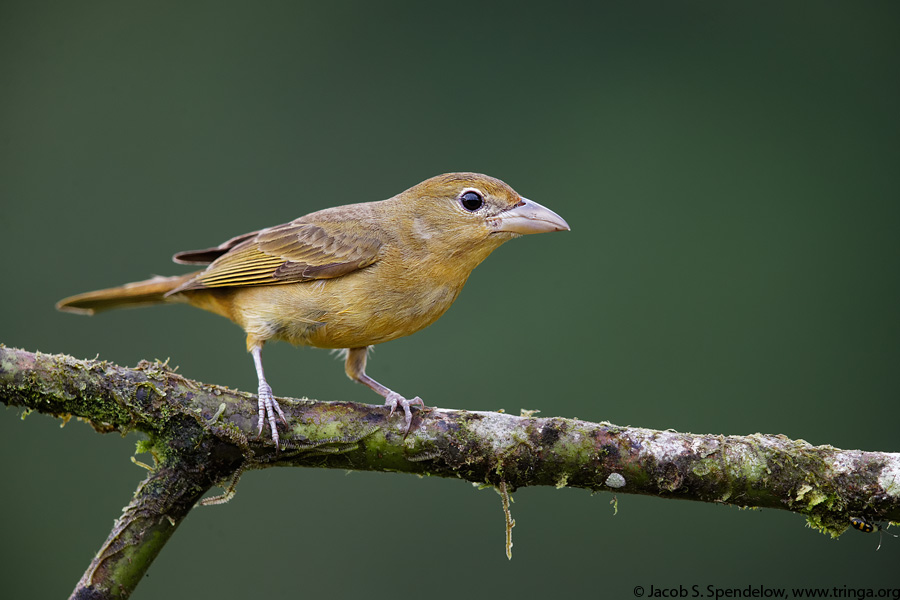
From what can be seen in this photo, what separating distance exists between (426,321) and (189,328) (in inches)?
120

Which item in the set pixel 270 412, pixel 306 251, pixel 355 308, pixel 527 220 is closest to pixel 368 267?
pixel 355 308

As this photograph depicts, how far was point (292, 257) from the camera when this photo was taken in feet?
13.4

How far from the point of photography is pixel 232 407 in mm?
3094

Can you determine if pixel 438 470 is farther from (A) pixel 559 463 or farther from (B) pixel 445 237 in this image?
(B) pixel 445 237

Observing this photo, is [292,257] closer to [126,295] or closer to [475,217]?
[475,217]

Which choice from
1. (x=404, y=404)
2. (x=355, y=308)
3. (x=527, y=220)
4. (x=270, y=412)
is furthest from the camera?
(x=527, y=220)

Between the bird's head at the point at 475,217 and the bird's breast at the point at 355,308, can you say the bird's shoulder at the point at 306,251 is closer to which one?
the bird's breast at the point at 355,308

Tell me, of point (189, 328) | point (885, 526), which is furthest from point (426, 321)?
point (189, 328)

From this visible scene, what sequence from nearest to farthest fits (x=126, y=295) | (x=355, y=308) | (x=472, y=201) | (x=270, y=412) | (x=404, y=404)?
(x=270, y=412) < (x=404, y=404) < (x=355, y=308) < (x=472, y=201) < (x=126, y=295)

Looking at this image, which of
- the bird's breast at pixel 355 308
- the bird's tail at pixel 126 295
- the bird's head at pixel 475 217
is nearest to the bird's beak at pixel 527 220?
the bird's head at pixel 475 217

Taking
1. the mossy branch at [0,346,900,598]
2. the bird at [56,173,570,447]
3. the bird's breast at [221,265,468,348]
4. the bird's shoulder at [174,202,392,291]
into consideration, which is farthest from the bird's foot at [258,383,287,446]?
the bird's shoulder at [174,202,392,291]

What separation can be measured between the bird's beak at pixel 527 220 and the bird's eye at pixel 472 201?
12 cm

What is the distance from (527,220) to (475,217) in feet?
0.88

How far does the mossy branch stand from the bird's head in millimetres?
1079
